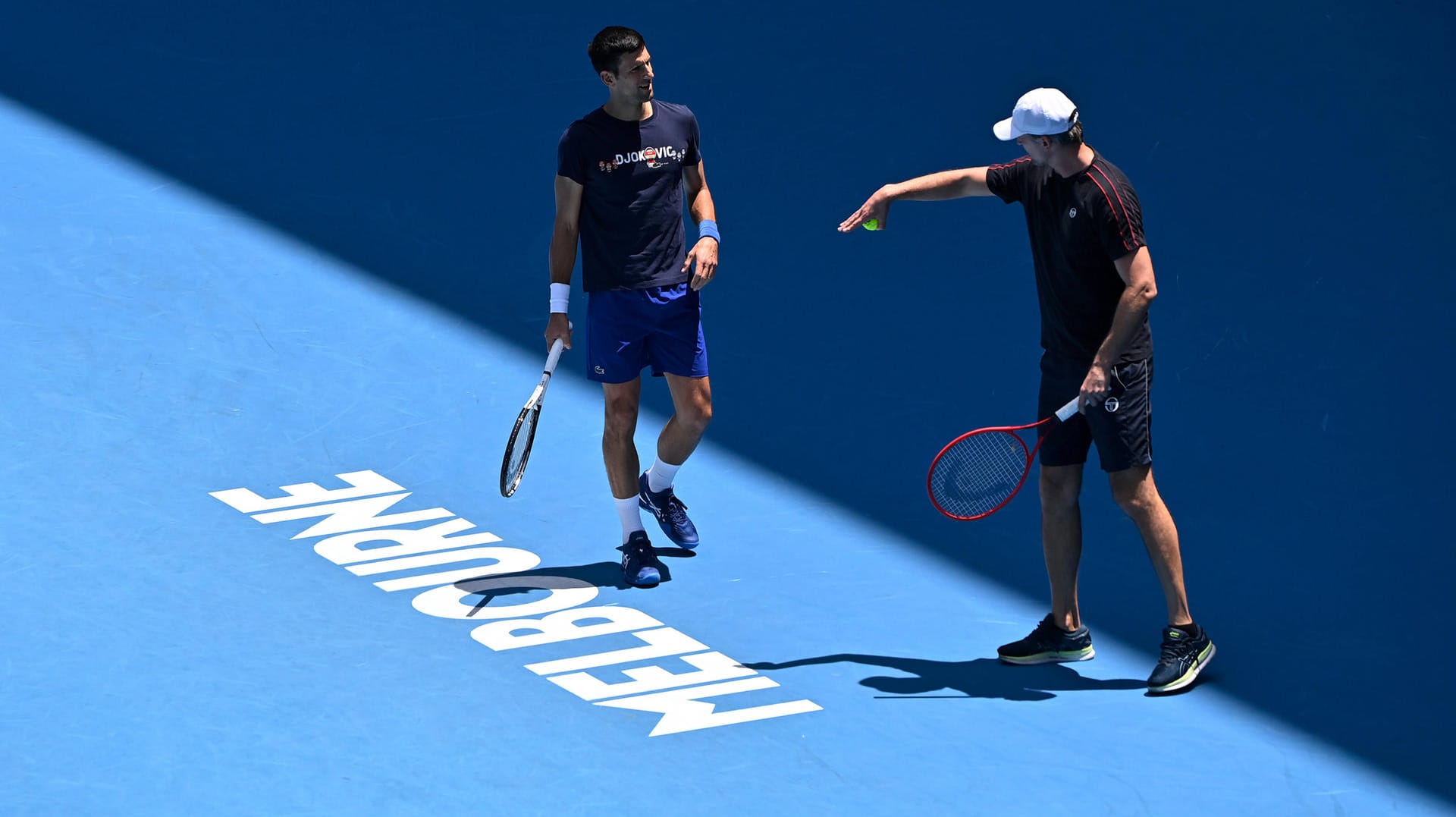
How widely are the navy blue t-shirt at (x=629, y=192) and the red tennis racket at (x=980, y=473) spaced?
1447 millimetres

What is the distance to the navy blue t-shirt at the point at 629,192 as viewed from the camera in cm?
790

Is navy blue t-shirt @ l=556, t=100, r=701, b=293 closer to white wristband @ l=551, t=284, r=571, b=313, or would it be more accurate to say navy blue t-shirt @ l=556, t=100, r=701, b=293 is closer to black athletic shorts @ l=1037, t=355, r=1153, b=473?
white wristband @ l=551, t=284, r=571, b=313

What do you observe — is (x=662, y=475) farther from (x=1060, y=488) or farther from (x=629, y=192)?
(x=1060, y=488)

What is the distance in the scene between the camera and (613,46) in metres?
7.76

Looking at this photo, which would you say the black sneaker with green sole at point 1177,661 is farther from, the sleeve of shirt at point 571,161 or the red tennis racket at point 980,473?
the sleeve of shirt at point 571,161

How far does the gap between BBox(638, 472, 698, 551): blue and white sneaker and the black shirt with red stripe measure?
1927mm

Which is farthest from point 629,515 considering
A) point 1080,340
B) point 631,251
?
point 1080,340

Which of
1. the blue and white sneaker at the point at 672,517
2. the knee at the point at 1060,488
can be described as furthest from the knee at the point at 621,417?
the knee at the point at 1060,488

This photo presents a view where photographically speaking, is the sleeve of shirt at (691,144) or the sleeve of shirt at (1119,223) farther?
the sleeve of shirt at (691,144)

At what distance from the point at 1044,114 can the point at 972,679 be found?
2033mm

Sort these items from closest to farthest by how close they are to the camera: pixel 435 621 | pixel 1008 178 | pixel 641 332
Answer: pixel 1008 178
pixel 435 621
pixel 641 332

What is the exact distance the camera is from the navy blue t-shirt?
7.90 m

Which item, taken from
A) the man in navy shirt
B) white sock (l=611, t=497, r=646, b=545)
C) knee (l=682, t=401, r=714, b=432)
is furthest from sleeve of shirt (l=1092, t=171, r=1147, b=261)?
white sock (l=611, t=497, r=646, b=545)

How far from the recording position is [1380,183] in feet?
36.5
